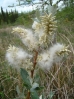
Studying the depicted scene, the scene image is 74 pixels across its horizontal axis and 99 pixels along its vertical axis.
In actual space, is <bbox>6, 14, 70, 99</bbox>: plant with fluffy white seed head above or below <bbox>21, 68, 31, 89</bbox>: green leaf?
above

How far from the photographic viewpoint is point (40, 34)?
3.35 ft

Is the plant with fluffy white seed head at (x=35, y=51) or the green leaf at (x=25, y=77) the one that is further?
the green leaf at (x=25, y=77)


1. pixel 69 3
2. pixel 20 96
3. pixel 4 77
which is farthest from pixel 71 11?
pixel 20 96

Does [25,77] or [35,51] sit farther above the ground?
[35,51]

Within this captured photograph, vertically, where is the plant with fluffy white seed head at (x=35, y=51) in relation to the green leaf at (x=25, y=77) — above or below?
above

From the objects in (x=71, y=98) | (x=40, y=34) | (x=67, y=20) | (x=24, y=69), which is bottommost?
(x=67, y=20)

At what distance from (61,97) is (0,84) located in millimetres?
680

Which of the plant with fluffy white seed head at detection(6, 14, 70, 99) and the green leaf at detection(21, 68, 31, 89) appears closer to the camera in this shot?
the plant with fluffy white seed head at detection(6, 14, 70, 99)

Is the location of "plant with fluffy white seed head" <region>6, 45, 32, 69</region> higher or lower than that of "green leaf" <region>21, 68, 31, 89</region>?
higher

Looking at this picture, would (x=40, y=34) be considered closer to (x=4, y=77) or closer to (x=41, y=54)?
(x=41, y=54)

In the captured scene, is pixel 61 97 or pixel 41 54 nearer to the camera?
pixel 41 54

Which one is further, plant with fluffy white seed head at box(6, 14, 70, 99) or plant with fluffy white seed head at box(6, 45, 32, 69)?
plant with fluffy white seed head at box(6, 45, 32, 69)

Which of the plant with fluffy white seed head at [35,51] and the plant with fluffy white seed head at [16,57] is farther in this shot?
the plant with fluffy white seed head at [16,57]

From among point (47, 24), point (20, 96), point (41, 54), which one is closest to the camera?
point (47, 24)
